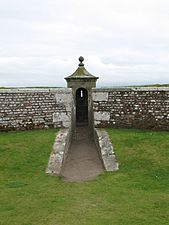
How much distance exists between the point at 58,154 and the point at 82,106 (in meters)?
7.26

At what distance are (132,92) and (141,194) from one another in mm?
7903

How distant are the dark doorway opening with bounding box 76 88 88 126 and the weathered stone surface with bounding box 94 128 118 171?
410 centimetres

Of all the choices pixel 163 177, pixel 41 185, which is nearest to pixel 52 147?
pixel 41 185

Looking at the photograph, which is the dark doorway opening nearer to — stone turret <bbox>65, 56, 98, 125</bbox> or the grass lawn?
stone turret <bbox>65, 56, 98, 125</bbox>

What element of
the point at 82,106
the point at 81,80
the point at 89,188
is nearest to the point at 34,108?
the point at 81,80

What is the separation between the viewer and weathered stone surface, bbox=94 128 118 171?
12414 millimetres

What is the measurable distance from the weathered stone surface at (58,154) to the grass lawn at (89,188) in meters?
0.23

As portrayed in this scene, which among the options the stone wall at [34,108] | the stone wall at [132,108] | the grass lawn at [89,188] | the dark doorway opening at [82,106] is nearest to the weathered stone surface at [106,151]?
the grass lawn at [89,188]

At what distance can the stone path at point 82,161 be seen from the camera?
1196 cm

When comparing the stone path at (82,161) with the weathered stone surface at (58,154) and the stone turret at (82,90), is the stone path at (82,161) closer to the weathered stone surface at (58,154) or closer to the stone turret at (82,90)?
the weathered stone surface at (58,154)

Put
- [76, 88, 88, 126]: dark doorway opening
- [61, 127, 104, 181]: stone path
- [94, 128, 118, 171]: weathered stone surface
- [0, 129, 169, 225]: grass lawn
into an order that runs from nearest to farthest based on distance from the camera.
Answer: [0, 129, 169, 225]: grass lawn < [61, 127, 104, 181]: stone path < [94, 128, 118, 171]: weathered stone surface < [76, 88, 88, 126]: dark doorway opening

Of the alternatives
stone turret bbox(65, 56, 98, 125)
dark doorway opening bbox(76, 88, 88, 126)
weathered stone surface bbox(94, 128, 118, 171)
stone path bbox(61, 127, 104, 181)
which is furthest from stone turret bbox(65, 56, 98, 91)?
weathered stone surface bbox(94, 128, 118, 171)

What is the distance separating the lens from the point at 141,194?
9.58 m

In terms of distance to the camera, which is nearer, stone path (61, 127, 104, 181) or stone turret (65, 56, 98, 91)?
stone path (61, 127, 104, 181)
